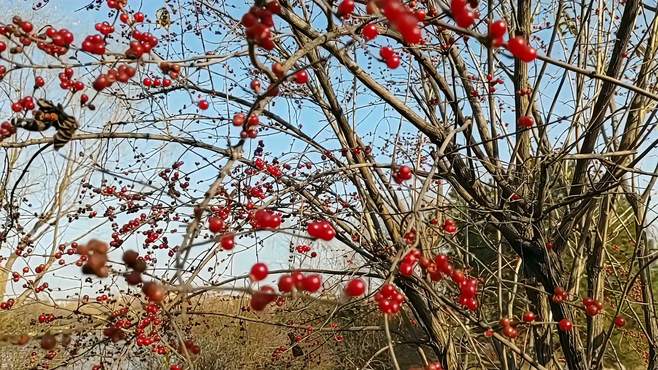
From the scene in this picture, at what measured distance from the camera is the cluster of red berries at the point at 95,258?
0.87 metres

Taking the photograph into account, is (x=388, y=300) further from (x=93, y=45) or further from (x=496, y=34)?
(x=93, y=45)

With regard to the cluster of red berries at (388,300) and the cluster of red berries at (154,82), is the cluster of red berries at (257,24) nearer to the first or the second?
the cluster of red berries at (388,300)

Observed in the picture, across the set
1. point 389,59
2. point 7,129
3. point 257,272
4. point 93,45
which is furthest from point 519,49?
point 7,129

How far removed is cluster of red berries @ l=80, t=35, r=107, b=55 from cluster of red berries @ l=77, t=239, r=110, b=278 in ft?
2.06

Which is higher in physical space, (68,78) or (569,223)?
(68,78)

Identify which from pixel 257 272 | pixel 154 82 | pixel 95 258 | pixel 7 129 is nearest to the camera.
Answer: pixel 95 258

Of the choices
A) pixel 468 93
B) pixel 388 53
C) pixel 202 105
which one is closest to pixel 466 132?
pixel 468 93

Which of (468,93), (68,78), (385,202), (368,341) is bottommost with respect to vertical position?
(368,341)

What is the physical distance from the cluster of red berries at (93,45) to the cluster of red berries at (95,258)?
0.63m

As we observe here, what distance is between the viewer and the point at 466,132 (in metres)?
2.77

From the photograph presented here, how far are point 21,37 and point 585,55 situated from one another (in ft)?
8.58

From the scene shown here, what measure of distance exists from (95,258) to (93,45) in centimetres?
70

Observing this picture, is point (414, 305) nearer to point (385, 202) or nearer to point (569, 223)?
point (385, 202)

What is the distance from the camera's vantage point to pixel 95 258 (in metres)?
0.87
